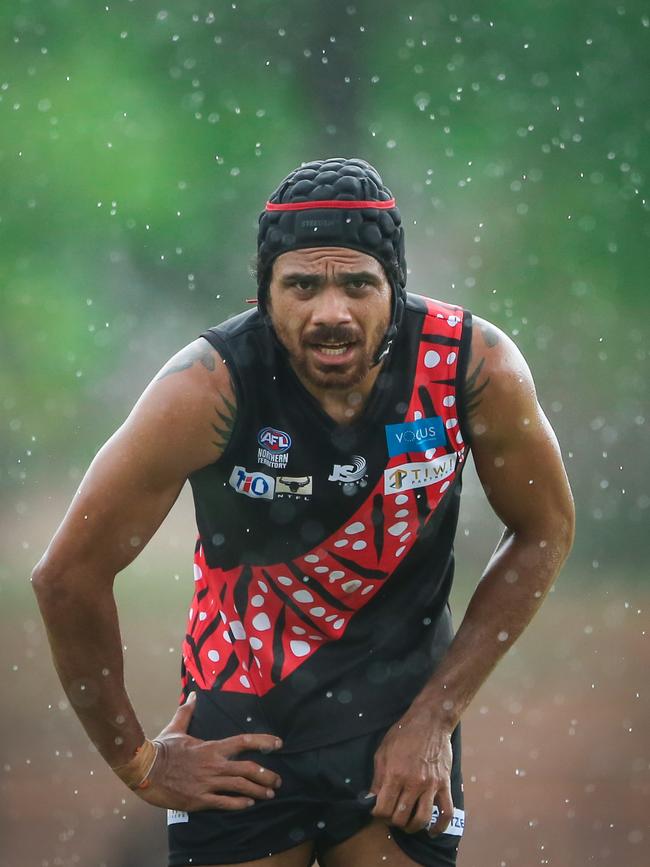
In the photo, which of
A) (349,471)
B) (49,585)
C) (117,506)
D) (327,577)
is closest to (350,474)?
(349,471)

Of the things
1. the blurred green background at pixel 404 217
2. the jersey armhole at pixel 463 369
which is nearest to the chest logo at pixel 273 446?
the jersey armhole at pixel 463 369

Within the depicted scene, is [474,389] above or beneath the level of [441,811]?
above

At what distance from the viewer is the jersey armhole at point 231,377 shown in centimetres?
250

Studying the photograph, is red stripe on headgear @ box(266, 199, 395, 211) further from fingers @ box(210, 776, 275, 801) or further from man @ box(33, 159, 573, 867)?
fingers @ box(210, 776, 275, 801)

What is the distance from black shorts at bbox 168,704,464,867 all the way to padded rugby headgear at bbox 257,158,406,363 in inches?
32.4

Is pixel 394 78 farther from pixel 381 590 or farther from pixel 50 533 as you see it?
pixel 381 590

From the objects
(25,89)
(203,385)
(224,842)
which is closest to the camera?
(203,385)

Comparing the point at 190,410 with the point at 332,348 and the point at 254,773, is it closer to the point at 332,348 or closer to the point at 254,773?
the point at 332,348

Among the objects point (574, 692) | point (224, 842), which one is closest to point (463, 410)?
point (224, 842)

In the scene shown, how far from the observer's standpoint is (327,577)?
267 centimetres

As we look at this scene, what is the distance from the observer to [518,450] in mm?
2594

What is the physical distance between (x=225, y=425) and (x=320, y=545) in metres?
0.32

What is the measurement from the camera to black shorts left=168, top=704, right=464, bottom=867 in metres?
2.66

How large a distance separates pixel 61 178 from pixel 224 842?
286 inches
